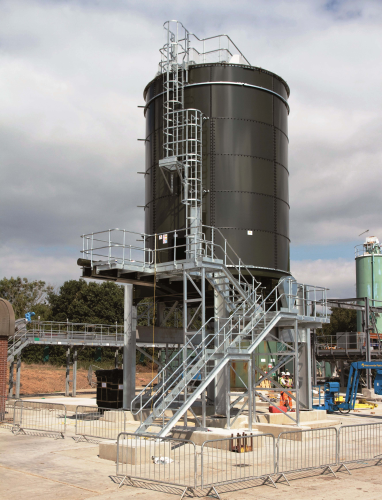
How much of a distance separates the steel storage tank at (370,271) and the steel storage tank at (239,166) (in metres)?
28.8

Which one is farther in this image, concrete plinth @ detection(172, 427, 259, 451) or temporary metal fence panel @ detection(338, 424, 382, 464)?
concrete plinth @ detection(172, 427, 259, 451)

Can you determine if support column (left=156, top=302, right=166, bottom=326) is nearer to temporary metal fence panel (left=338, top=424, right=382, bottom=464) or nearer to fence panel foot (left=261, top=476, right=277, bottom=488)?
temporary metal fence panel (left=338, top=424, right=382, bottom=464)

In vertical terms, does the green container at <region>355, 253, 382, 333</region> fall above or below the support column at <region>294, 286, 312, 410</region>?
above

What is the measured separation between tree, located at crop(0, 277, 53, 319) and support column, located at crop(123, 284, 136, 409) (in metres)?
45.3

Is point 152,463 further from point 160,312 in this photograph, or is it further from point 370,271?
point 370,271

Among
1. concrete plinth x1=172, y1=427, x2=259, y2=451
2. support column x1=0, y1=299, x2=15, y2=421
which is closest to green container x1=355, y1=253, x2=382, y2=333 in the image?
concrete plinth x1=172, y1=427, x2=259, y2=451

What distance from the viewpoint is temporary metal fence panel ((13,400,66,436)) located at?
19141 millimetres

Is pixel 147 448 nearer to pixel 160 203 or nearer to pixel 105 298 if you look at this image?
pixel 160 203

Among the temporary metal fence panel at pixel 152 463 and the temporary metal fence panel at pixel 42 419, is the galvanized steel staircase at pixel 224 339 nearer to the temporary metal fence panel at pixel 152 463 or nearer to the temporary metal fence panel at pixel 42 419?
the temporary metal fence panel at pixel 152 463

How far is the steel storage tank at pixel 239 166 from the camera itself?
21.3 metres

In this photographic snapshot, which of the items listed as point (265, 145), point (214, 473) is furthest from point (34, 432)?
point (265, 145)

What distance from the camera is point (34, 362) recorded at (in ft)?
188

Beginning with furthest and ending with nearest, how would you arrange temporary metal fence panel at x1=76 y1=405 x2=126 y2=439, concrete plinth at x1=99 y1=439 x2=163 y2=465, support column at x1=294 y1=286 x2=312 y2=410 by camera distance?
support column at x1=294 y1=286 x2=312 y2=410
temporary metal fence panel at x1=76 y1=405 x2=126 y2=439
concrete plinth at x1=99 y1=439 x2=163 y2=465

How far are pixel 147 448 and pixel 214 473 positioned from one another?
1775mm
